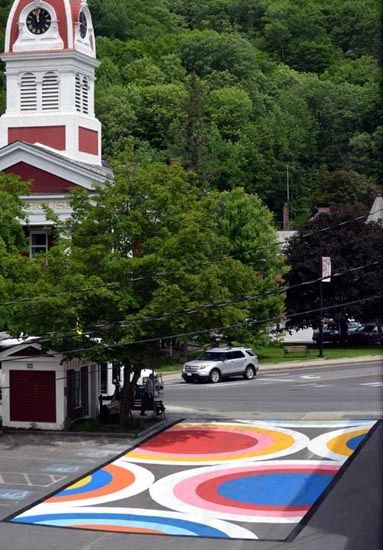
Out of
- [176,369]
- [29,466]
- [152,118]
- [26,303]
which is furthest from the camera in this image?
[152,118]

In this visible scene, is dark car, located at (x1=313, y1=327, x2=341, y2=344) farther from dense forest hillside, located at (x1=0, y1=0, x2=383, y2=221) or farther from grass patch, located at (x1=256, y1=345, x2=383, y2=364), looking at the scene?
dense forest hillside, located at (x1=0, y1=0, x2=383, y2=221)

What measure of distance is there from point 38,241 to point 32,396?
52.8 ft

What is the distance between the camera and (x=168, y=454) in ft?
105

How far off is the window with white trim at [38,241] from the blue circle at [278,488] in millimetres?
23939

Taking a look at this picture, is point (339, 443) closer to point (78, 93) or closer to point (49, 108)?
point (49, 108)

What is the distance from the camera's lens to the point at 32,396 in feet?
118

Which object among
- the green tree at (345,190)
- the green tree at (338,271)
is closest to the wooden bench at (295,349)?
the green tree at (338,271)

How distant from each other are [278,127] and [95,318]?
81811 millimetres

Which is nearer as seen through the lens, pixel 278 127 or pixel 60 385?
pixel 60 385

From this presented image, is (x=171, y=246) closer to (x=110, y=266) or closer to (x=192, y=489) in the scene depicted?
(x=110, y=266)

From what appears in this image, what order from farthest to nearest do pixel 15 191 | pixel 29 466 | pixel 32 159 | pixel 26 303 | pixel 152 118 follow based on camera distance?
pixel 152 118 → pixel 32 159 → pixel 15 191 → pixel 26 303 → pixel 29 466

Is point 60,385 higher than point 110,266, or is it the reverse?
point 110,266

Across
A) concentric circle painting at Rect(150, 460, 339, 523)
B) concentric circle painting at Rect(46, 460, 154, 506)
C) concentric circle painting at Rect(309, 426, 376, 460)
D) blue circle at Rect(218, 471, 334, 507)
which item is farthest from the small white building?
blue circle at Rect(218, 471, 334, 507)

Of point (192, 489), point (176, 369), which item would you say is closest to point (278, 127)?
point (176, 369)
